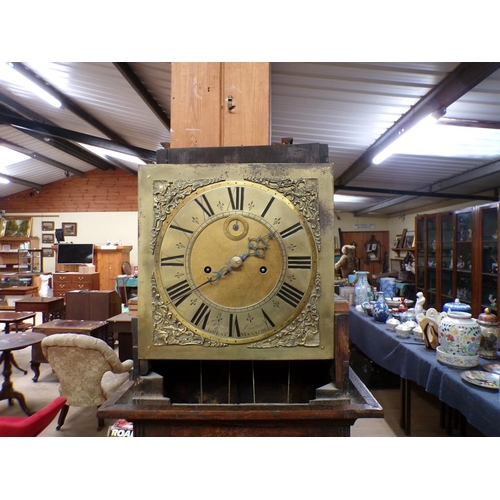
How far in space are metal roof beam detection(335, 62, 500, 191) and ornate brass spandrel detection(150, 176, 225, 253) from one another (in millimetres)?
1859

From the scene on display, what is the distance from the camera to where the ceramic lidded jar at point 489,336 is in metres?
1.96

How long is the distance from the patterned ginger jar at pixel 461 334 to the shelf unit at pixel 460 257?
2.55 metres

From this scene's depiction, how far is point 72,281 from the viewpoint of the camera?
774 cm

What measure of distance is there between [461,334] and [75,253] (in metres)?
8.40

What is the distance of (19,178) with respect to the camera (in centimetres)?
835

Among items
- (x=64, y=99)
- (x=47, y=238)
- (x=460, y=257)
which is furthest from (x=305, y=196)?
(x=47, y=238)

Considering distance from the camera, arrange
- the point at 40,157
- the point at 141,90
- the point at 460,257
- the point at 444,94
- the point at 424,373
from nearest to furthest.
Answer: the point at 424,373
the point at 444,94
the point at 141,90
the point at 460,257
the point at 40,157

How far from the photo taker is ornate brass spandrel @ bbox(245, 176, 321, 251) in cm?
105

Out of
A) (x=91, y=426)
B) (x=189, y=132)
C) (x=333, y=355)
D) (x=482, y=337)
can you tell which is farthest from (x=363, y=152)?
(x=91, y=426)

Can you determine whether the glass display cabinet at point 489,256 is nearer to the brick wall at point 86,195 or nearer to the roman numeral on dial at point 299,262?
the roman numeral on dial at point 299,262

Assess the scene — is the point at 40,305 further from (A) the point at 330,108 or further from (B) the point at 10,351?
(A) the point at 330,108

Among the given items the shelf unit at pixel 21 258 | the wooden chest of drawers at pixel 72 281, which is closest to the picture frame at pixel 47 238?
the shelf unit at pixel 21 258

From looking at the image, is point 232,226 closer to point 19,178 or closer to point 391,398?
point 391,398

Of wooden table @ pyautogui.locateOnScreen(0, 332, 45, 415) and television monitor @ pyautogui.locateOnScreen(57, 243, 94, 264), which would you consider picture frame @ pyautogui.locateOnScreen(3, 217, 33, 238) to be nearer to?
television monitor @ pyautogui.locateOnScreen(57, 243, 94, 264)
